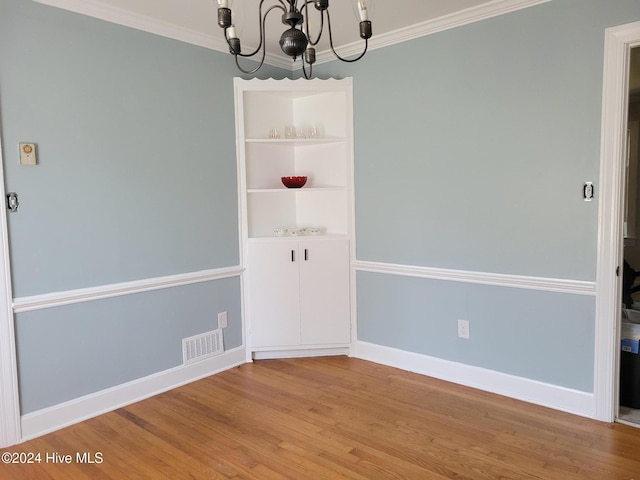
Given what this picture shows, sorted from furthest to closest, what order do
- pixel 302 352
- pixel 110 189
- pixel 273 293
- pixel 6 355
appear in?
pixel 302 352
pixel 273 293
pixel 110 189
pixel 6 355

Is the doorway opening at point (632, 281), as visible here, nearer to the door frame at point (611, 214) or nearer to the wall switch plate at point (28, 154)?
the door frame at point (611, 214)

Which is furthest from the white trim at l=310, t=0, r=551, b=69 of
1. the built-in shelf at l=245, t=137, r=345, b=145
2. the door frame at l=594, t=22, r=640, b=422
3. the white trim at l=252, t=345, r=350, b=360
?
the white trim at l=252, t=345, r=350, b=360

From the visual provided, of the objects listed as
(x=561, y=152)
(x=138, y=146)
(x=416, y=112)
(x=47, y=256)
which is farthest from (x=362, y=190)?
(x=47, y=256)

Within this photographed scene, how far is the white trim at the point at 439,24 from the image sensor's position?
2.81 metres

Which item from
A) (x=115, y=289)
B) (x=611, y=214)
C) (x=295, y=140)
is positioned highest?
(x=295, y=140)

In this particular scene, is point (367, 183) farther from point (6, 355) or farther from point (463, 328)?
point (6, 355)

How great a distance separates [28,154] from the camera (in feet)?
8.21

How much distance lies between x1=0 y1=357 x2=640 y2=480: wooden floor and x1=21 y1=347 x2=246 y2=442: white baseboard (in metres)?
0.07

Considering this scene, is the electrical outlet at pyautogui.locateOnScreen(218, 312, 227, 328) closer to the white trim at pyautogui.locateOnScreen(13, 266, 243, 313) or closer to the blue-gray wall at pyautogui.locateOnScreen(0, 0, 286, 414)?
the blue-gray wall at pyautogui.locateOnScreen(0, 0, 286, 414)

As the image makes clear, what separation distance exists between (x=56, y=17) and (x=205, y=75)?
3.32 ft

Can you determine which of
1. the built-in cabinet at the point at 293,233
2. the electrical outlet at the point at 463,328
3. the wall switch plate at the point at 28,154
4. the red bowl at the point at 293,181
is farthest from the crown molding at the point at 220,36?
the electrical outlet at the point at 463,328

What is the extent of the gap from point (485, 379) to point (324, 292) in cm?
135

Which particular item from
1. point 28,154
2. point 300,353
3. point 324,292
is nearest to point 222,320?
point 300,353

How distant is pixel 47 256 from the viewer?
2.61 meters
